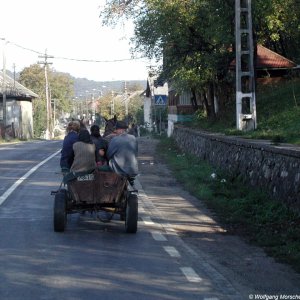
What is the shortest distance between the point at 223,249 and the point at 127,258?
1.62 m

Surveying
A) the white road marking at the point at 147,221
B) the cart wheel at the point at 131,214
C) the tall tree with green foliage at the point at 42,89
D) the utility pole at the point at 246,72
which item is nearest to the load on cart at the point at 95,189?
the cart wheel at the point at 131,214

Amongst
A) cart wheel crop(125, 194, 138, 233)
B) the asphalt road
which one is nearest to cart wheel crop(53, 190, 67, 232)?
the asphalt road

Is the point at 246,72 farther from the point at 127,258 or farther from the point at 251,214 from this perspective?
the point at 127,258

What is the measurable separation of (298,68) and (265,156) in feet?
73.7

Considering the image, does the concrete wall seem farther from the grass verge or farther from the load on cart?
the load on cart

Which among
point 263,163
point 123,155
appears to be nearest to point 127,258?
point 123,155

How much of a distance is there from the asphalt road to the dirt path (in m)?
0.01

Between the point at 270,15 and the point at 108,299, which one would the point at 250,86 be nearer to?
the point at 270,15

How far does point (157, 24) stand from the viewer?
97.1 ft

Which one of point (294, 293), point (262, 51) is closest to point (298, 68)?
point (262, 51)

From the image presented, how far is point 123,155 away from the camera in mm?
11141

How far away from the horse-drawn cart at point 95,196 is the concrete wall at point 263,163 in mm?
2962

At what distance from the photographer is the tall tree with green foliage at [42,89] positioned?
334 ft

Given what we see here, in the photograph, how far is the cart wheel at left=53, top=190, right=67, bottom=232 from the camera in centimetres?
1023
